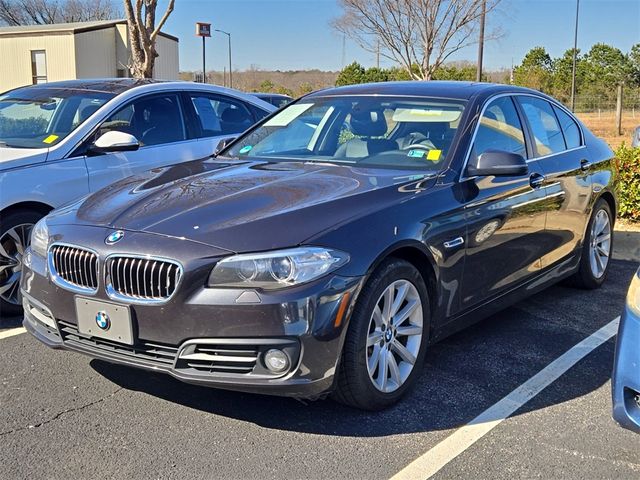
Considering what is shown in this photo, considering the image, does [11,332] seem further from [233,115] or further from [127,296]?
[233,115]

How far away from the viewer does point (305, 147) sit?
4445 mm

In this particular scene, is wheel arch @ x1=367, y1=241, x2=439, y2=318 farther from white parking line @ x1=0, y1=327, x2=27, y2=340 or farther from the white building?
the white building

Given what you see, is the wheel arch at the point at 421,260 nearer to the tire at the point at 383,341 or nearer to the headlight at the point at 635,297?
the tire at the point at 383,341

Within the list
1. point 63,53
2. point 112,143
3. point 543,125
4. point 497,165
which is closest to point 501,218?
point 497,165

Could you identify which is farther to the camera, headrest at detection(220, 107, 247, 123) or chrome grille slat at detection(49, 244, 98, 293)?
headrest at detection(220, 107, 247, 123)

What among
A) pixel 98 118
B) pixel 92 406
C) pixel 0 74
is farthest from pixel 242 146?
pixel 0 74

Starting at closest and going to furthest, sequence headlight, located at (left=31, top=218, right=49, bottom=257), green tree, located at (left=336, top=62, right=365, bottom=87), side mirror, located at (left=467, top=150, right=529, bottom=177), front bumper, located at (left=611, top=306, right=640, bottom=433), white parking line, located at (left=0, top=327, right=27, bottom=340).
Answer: front bumper, located at (left=611, top=306, right=640, bottom=433)
headlight, located at (left=31, top=218, right=49, bottom=257)
side mirror, located at (left=467, top=150, right=529, bottom=177)
white parking line, located at (left=0, top=327, right=27, bottom=340)
green tree, located at (left=336, top=62, right=365, bottom=87)

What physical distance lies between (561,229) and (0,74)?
109 feet

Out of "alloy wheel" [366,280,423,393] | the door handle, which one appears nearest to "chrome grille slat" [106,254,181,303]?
"alloy wheel" [366,280,423,393]

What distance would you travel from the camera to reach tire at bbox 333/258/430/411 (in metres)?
3.09

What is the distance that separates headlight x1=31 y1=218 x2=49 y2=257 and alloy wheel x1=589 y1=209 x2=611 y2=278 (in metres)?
4.05

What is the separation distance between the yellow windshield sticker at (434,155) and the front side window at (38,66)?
31309 mm

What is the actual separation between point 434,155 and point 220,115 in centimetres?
298

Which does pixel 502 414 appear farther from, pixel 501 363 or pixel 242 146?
pixel 242 146
